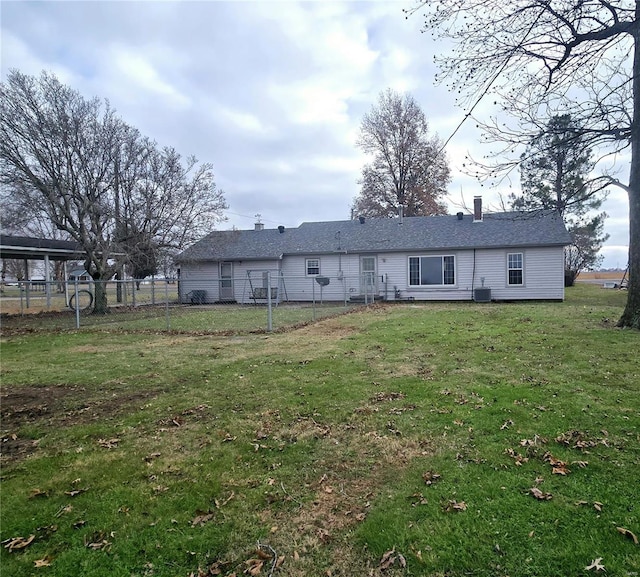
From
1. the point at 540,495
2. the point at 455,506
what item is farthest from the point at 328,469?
the point at 540,495

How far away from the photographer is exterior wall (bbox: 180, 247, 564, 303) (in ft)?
63.0

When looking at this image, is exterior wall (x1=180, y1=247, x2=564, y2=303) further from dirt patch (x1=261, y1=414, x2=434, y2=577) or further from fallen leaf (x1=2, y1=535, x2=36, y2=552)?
fallen leaf (x1=2, y1=535, x2=36, y2=552)

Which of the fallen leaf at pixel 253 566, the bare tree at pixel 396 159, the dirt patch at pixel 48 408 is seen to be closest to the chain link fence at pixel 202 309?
the dirt patch at pixel 48 408

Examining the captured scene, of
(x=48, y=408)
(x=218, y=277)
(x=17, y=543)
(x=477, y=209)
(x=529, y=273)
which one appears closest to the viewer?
(x=17, y=543)

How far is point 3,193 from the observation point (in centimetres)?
1638

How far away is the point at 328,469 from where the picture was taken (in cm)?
350

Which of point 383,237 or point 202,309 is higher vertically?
point 383,237

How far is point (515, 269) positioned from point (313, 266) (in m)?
10.1

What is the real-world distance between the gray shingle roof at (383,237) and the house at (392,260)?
5 cm

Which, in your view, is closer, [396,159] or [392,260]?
[392,260]

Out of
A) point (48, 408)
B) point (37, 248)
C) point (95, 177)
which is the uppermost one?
point (95, 177)

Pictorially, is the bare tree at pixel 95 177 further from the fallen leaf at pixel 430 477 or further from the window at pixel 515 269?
the fallen leaf at pixel 430 477

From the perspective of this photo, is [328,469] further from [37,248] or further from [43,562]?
[37,248]

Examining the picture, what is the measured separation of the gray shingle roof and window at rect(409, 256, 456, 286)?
68 centimetres
